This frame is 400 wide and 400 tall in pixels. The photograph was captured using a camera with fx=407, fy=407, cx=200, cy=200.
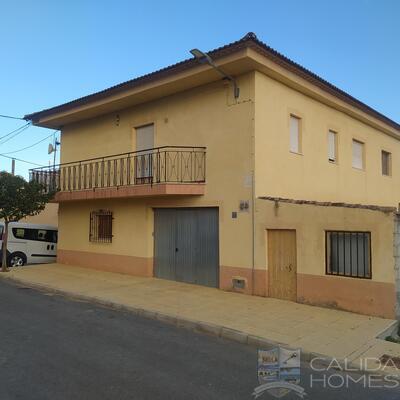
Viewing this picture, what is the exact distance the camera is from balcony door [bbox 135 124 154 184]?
42.6 feet

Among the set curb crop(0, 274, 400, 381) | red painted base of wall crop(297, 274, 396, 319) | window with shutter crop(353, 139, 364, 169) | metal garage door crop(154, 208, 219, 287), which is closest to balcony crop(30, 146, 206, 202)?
metal garage door crop(154, 208, 219, 287)

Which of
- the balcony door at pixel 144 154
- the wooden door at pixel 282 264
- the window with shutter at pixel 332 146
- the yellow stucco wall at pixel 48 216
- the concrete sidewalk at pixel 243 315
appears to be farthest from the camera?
the yellow stucco wall at pixel 48 216

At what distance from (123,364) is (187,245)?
6640 millimetres

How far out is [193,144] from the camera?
460 inches

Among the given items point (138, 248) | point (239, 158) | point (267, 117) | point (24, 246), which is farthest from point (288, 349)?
point (24, 246)

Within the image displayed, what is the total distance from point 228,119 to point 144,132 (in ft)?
12.1

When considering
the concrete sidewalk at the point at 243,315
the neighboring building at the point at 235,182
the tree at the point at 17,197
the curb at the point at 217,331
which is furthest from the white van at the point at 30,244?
the curb at the point at 217,331

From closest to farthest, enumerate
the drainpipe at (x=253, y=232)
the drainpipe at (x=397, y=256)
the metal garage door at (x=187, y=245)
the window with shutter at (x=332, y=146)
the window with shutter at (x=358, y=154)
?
the drainpipe at (x=397, y=256) < the drainpipe at (x=253, y=232) < the metal garage door at (x=187, y=245) < the window with shutter at (x=332, y=146) < the window with shutter at (x=358, y=154)

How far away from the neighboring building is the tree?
112 cm

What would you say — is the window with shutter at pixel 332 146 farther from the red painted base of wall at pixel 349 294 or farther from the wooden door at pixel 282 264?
the red painted base of wall at pixel 349 294

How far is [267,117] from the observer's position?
10.6 m

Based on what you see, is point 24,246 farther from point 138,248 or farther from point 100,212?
point 138,248

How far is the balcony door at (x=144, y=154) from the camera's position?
1299 centimetres

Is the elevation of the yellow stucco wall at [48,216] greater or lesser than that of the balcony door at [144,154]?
lesser
